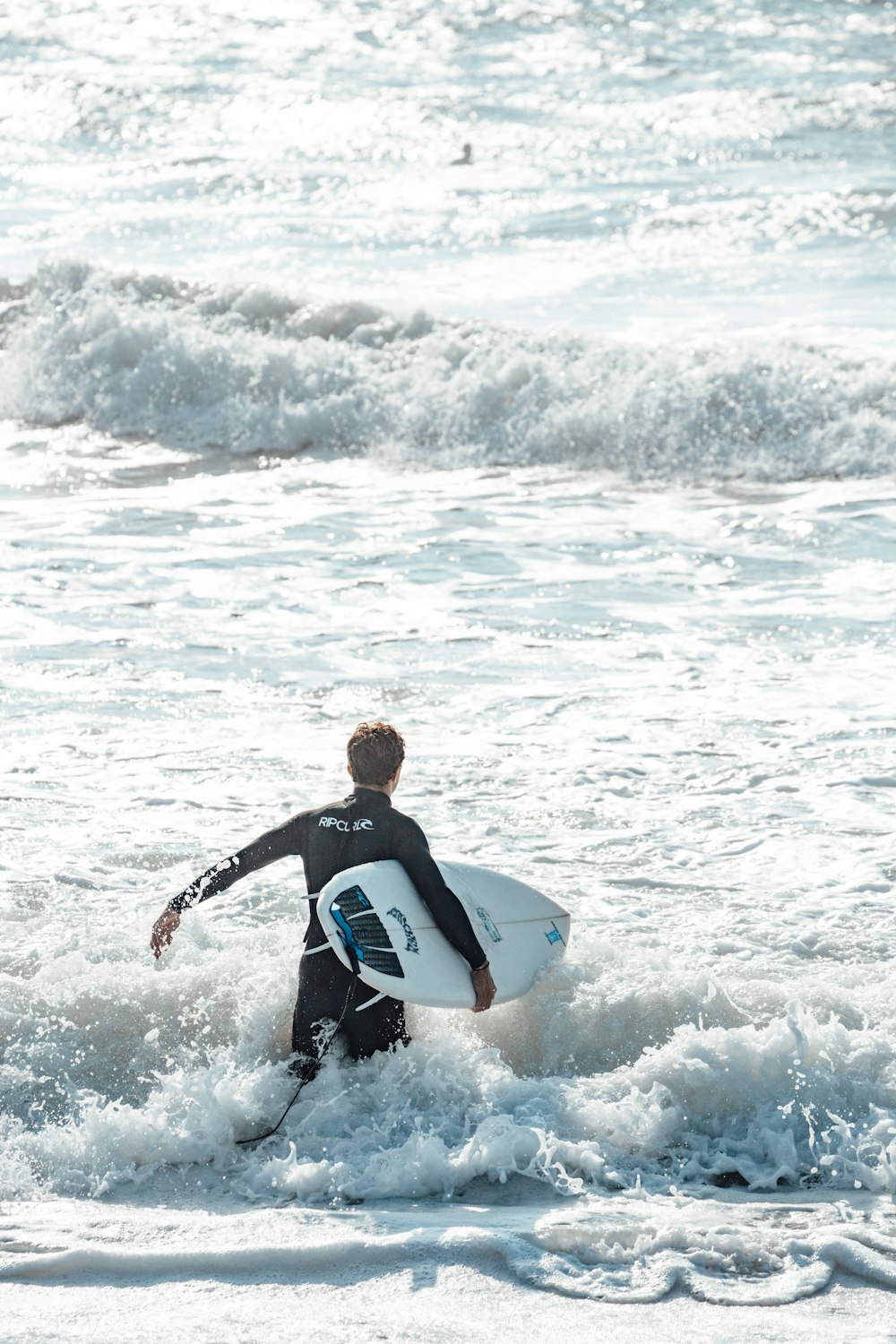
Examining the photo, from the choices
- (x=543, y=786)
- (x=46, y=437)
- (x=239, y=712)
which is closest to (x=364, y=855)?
(x=543, y=786)

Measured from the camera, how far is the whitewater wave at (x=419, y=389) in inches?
524

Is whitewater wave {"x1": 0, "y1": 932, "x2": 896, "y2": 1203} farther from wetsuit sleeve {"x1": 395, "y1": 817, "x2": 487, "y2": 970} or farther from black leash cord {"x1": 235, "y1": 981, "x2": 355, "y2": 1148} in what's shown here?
wetsuit sleeve {"x1": 395, "y1": 817, "x2": 487, "y2": 970}

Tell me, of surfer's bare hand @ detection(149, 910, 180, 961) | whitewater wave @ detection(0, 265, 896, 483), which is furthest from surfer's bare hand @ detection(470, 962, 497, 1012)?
whitewater wave @ detection(0, 265, 896, 483)

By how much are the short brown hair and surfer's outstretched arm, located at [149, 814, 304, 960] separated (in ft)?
0.88

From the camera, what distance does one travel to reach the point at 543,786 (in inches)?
288

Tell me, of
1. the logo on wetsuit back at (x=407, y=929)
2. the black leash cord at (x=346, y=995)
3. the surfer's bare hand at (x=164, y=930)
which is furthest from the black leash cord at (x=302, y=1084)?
the surfer's bare hand at (x=164, y=930)

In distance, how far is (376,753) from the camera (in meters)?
4.92

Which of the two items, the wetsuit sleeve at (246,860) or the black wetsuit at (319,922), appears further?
the wetsuit sleeve at (246,860)

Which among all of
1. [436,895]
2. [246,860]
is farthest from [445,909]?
[246,860]

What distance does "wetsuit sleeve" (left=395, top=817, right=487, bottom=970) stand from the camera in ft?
15.6

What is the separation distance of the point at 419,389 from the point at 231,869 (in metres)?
10.4

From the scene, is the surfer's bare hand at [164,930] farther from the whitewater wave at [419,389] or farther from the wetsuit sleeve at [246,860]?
the whitewater wave at [419,389]

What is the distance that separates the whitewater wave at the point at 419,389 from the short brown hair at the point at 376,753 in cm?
843

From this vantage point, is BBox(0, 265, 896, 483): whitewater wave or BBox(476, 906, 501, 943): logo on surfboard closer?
BBox(476, 906, 501, 943): logo on surfboard
